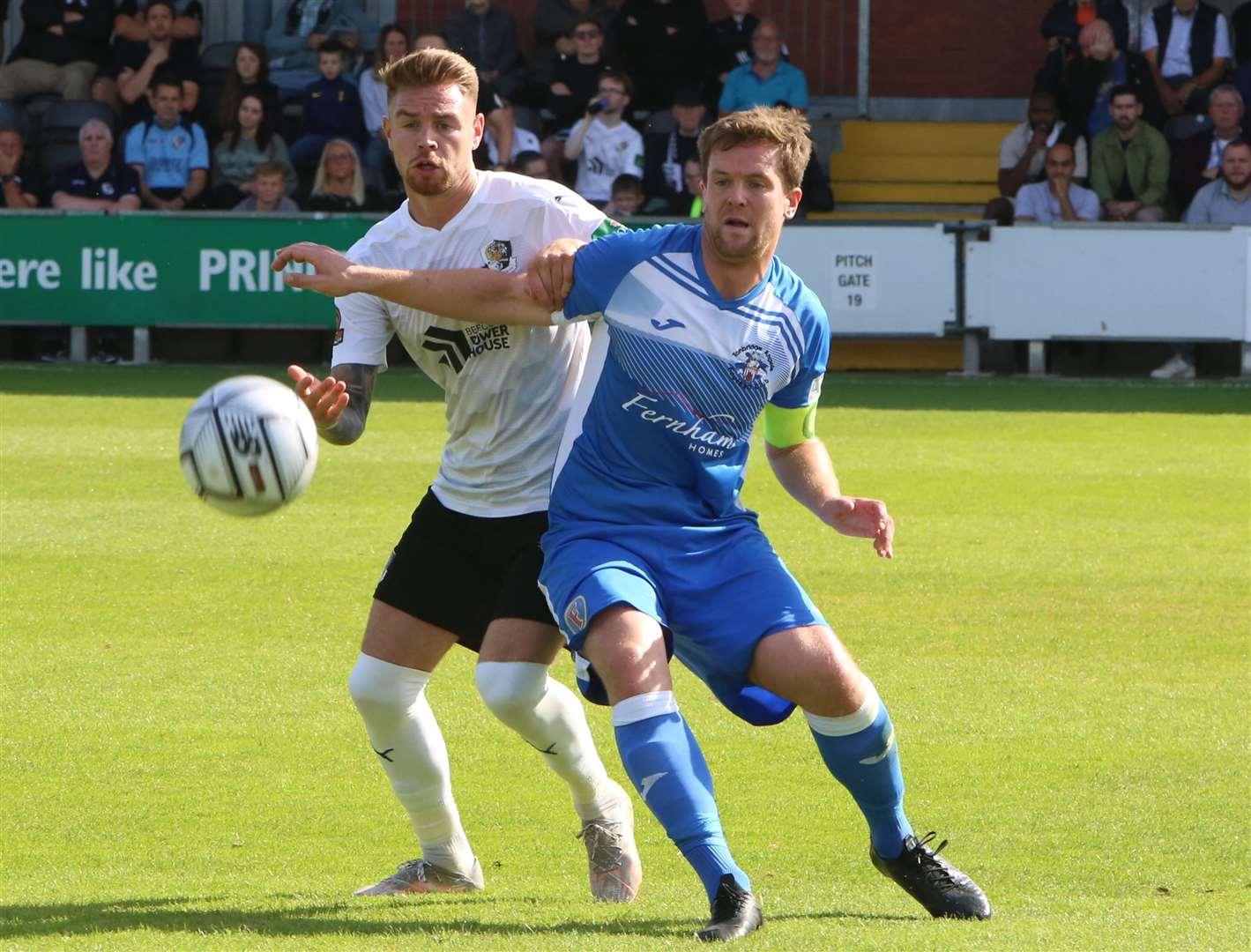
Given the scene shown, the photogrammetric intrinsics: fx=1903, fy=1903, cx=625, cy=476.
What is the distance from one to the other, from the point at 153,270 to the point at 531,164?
384 centimetres

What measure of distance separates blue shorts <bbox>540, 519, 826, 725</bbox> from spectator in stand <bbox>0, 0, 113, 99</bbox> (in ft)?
59.6

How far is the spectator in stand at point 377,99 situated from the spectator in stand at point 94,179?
2.49 meters

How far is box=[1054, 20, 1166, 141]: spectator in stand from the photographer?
2044 centimetres

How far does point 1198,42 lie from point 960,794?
16.6 m

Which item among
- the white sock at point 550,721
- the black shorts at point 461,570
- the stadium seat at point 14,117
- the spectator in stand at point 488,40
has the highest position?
the spectator in stand at point 488,40

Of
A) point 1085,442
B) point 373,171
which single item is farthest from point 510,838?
point 373,171

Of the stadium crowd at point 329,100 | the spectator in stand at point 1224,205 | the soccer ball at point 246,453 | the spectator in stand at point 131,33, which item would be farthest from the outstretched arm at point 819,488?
the spectator in stand at point 131,33

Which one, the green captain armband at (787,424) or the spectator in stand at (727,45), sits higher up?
the spectator in stand at (727,45)

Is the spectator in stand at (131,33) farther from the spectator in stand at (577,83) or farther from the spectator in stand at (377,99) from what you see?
the spectator in stand at (577,83)

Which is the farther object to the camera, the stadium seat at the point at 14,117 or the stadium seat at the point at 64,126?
the stadium seat at the point at 14,117

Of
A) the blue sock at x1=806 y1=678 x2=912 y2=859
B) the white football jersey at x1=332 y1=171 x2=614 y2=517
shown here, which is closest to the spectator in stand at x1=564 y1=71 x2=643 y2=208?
the white football jersey at x1=332 y1=171 x2=614 y2=517

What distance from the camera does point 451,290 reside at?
511 cm

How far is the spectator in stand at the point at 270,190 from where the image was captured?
18.9 m

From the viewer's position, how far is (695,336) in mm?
5047
